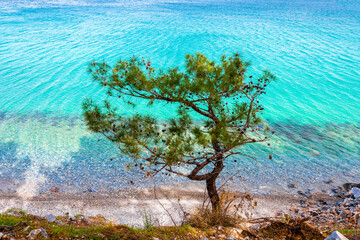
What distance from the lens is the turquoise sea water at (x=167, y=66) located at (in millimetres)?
13422

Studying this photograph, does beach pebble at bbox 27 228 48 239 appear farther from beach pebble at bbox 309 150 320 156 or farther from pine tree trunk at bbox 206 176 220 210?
beach pebble at bbox 309 150 320 156

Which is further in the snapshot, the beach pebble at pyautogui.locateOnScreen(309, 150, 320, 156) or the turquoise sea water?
the beach pebble at pyautogui.locateOnScreen(309, 150, 320, 156)

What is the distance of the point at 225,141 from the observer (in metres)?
6.04

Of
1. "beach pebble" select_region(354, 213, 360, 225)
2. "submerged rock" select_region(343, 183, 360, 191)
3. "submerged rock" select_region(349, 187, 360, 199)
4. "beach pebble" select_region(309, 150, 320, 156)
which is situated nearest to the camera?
"beach pebble" select_region(354, 213, 360, 225)

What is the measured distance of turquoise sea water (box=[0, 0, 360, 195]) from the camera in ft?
44.0

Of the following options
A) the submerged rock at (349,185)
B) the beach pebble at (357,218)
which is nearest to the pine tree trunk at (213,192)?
the beach pebble at (357,218)

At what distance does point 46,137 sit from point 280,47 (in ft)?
85.6

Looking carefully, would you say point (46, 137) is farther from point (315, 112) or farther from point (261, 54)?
point (261, 54)

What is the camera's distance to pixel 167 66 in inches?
1019

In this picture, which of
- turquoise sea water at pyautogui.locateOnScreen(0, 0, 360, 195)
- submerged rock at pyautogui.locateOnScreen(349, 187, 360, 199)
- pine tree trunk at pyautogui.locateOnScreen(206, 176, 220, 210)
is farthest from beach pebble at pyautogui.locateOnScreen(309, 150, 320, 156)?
pine tree trunk at pyautogui.locateOnScreen(206, 176, 220, 210)

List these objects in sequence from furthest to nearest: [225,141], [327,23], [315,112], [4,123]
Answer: [327,23] → [315,112] → [4,123] → [225,141]

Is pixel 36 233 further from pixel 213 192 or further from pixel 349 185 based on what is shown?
pixel 349 185

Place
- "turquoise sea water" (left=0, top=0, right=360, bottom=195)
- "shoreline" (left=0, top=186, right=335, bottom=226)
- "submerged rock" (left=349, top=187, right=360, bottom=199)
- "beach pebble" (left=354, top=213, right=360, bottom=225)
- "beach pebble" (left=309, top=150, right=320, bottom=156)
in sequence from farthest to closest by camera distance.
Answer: "beach pebble" (left=309, top=150, right=320, bottom=156), "turquoise sea water" (left=0, top=0, right=360, bottom=195), "submerged rock" (left=349, top=187, right=360, bottom=199), "shoreline" (left=0, top=186, right=335, bottom=226), "beach pebble" (left=354, top=213, right=360, bottom=225)

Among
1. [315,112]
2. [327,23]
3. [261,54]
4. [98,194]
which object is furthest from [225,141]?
[327,23]
